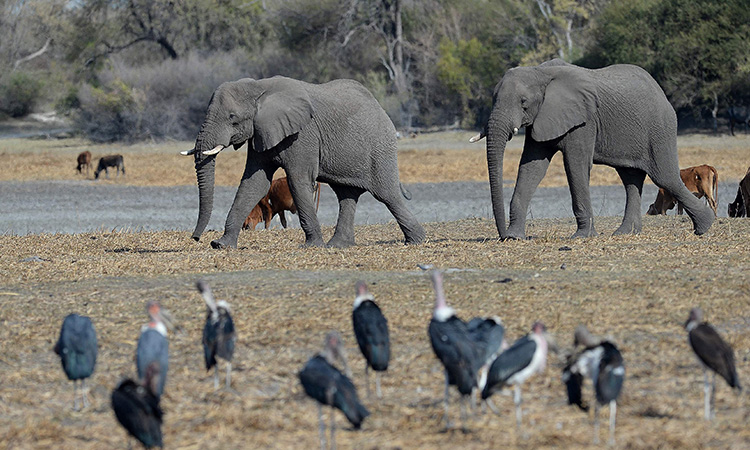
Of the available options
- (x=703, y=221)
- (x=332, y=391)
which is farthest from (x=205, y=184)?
(x=332, y=391)

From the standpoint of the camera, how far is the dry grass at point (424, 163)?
28391 millimetres


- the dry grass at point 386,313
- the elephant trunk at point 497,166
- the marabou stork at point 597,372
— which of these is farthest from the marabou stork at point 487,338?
the elephant trunk at point 497,166

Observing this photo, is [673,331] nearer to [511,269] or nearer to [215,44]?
[511,269]

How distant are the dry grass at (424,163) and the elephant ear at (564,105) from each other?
12314 mm

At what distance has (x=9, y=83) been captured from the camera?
205ft

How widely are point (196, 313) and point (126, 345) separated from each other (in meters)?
1.08

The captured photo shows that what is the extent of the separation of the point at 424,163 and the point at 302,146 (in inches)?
737

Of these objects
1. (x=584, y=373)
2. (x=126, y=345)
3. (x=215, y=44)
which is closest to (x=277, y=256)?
(x=126, y=345)

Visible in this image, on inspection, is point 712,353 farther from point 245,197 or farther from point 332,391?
point 245,197

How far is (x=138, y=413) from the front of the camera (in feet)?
17.5

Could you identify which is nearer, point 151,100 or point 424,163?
point 424,163

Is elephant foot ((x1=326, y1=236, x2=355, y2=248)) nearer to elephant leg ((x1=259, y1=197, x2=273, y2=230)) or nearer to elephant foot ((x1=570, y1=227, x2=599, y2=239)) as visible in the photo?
elephant foot ((x1=570, y1=227, x2=599, y2=239))

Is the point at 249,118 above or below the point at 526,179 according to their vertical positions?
above

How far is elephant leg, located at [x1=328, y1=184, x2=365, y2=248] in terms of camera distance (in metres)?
14.2
